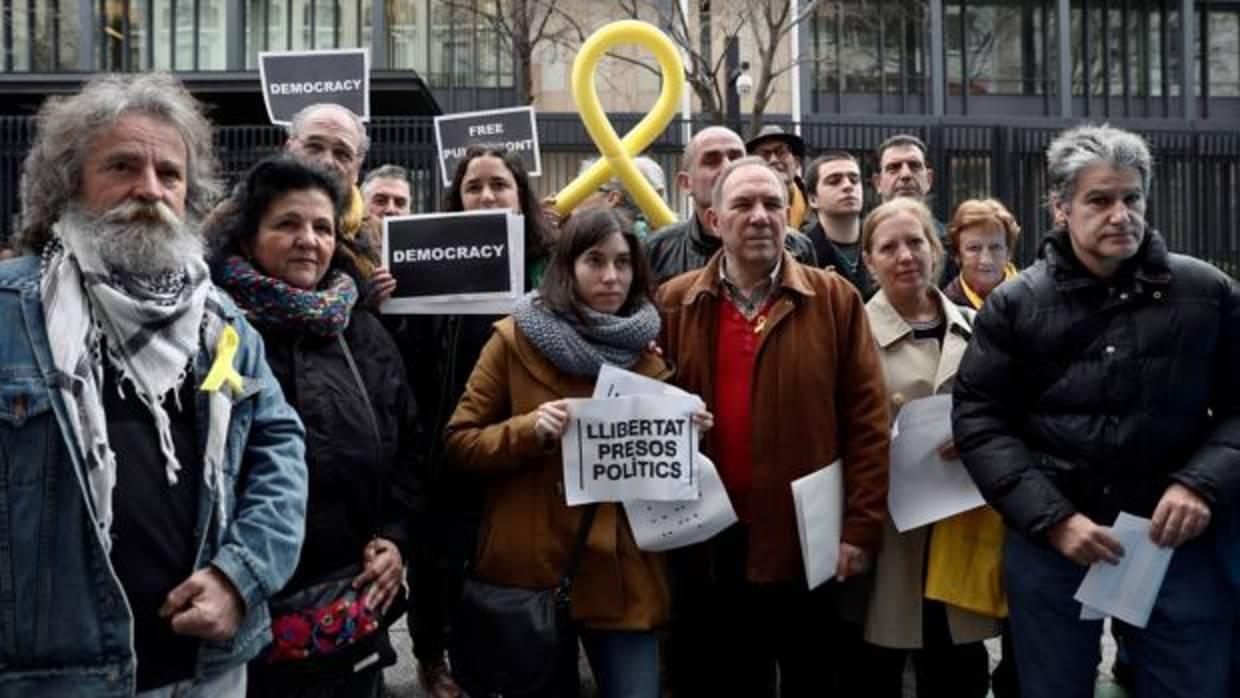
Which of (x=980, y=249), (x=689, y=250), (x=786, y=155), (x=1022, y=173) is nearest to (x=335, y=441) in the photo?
(x=689, y=250)

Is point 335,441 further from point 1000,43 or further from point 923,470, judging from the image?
point 1000,43

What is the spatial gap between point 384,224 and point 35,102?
1737cm

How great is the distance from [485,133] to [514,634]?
4.43 metres

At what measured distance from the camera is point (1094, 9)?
96.6 ft

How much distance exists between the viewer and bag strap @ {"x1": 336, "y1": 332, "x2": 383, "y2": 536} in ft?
10.2

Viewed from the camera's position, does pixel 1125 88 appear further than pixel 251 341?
Yes

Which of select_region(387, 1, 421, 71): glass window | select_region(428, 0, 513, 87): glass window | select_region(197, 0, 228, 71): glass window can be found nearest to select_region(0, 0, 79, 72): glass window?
select_region(197, 0, 228, 71): glass window

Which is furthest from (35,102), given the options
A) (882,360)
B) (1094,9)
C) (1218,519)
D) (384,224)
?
(1094,9)

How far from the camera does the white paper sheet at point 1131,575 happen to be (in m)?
3.20

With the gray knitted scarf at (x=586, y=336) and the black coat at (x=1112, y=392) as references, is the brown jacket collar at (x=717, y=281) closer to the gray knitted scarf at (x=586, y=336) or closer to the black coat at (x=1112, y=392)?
the gray knitted scarf at (x=586, y=336)

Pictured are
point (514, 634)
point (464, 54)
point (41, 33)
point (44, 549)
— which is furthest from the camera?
point (464, 54)

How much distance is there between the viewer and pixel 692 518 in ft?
11.6

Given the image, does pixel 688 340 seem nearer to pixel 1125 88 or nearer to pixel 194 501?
pixel 194 501

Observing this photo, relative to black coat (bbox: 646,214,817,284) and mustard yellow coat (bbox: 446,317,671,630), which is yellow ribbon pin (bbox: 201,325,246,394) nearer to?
mustard yellow coat (bbox: 446,317,671,630)
